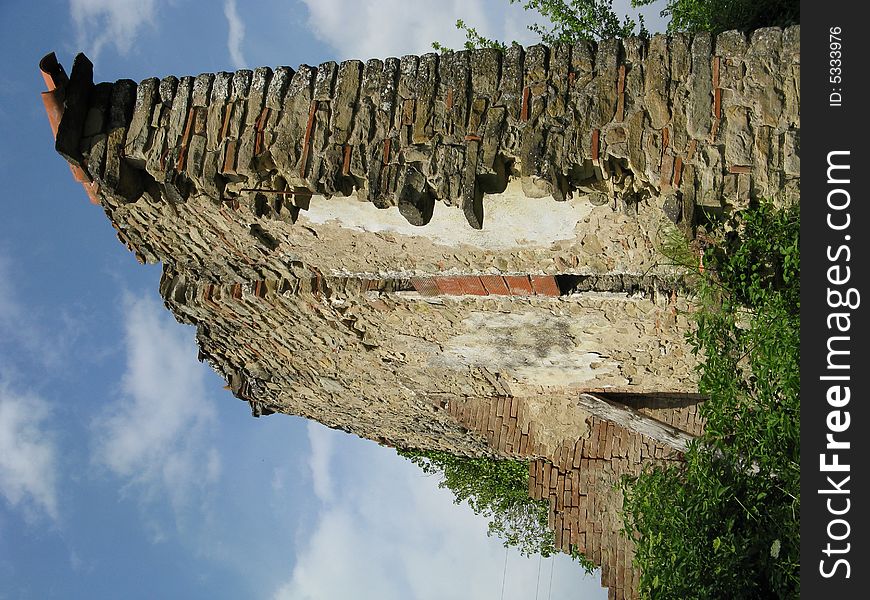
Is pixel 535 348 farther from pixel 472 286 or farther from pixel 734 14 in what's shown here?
pixel 734 14

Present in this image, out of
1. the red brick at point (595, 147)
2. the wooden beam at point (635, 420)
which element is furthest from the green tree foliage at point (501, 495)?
the red brick at point (595, 147)

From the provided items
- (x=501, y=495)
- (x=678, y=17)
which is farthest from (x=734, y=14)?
(x=501, y=495)

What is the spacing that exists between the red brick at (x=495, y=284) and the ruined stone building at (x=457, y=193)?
3 centimetres

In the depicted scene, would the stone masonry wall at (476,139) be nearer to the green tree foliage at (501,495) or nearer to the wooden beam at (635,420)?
the wooden beam at (635,420)

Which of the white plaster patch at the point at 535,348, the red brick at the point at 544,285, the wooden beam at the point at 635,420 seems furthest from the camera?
the wooden beam at the point at 635,420

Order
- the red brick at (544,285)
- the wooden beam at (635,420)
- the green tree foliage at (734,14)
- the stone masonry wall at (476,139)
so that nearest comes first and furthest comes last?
the stone masonry wall at (476,139) < the red brick at (544,285) < the wooden beam at (635,420) < the green tree foliage at (734,14)

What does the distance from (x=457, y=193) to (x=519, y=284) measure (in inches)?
50.8

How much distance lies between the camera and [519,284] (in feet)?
16.8

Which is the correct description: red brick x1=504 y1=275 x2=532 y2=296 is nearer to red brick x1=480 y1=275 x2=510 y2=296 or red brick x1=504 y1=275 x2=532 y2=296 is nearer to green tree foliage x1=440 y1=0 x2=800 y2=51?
red brick x1=480 y1=275 x2=510 y2=296

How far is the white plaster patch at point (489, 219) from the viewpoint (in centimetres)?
434

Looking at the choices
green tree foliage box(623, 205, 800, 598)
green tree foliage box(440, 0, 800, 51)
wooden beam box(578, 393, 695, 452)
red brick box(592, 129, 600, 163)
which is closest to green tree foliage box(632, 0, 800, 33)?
green tree foliage box(440, 0, 800, 51)

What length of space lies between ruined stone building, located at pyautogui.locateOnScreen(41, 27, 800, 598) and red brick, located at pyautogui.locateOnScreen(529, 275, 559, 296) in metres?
0.01

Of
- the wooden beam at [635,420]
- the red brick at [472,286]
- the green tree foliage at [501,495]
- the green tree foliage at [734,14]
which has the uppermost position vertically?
the green tree foliage at [734,14]

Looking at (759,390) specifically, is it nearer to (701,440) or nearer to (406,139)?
(701,440)
